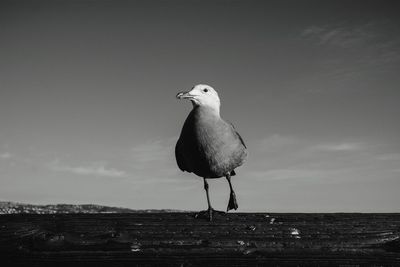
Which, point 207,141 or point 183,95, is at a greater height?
point 183,95

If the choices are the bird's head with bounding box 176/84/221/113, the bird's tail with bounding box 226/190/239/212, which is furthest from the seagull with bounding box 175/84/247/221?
the bird's tail with bounding box 226/190/239/212

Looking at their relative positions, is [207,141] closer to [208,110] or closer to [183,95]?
[208,110]

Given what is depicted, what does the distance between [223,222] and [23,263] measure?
1243 millimetres

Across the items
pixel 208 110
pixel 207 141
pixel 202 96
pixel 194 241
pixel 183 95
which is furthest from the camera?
pixel 202 96

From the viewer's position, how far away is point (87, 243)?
2672 mm

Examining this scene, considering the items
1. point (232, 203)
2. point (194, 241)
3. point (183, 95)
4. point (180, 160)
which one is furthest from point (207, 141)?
point (194, 241)

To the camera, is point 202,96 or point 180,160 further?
point 180,160

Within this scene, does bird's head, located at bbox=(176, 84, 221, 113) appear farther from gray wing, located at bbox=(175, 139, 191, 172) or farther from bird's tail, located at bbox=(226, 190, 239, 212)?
bird's tail, located at bbox=(226, 190, 239, 212)

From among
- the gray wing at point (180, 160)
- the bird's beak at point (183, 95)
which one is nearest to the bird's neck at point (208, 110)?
the bird's beak at point (183, 95)

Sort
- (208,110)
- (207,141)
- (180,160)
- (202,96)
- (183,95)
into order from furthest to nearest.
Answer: (180,160) < (202,96) < (183,95) < (208,110) < (207,141)

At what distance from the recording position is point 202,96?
6.48 meters

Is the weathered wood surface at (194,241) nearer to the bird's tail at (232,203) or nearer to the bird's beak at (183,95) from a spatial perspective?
the bird's beak at (183,95)

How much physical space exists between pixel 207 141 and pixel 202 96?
1.08 meters

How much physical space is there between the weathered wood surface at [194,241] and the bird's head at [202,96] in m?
3.52
